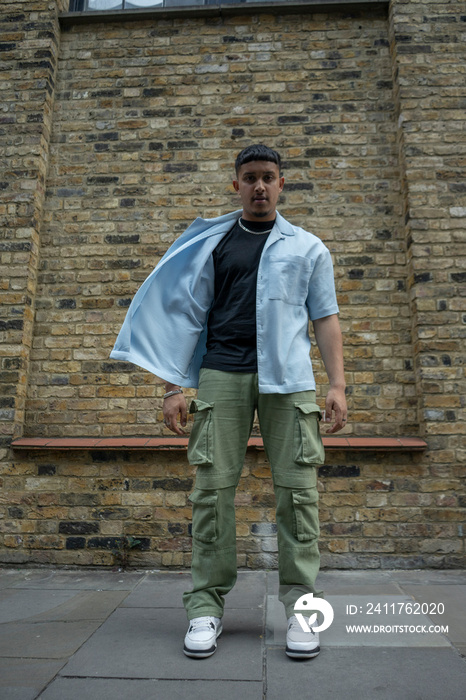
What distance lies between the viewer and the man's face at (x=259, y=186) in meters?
2.16

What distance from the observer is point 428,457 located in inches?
140

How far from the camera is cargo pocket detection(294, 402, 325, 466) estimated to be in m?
1.99

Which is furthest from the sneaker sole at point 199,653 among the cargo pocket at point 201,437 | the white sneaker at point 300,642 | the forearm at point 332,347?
the forearm at point 332,347

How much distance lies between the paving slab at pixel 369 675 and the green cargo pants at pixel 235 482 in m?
0.23

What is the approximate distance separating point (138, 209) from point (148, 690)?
11.4ft

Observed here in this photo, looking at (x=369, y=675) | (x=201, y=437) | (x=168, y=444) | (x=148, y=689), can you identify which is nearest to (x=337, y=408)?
(x=201, y=437)

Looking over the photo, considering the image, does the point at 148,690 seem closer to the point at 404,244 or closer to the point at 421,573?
the point at 421,573

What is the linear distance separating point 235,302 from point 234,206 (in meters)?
2.22

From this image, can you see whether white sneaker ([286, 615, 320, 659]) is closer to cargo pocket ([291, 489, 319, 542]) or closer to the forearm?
cargo pocket ([291, 489, 319, 542])

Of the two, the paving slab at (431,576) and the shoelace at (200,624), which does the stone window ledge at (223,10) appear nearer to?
the paving slab at (431,576)

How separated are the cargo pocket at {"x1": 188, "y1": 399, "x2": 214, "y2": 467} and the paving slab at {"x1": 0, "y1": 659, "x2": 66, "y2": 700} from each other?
2.74 ft

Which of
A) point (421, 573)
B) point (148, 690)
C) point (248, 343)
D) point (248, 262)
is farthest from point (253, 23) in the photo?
point (148, 690)

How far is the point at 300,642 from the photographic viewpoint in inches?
72.2

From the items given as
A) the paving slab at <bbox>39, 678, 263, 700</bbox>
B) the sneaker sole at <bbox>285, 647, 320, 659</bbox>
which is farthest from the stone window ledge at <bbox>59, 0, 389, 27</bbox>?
the paving slab at <bbox>39, 678, 263, 700</bbox>
